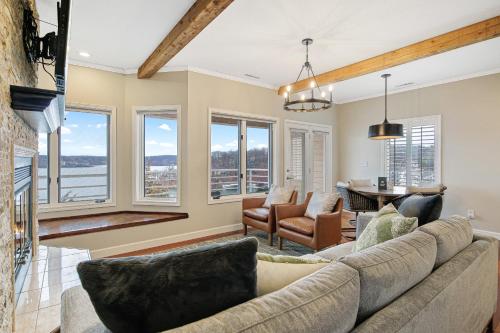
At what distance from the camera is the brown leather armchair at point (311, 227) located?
3061 millimetres

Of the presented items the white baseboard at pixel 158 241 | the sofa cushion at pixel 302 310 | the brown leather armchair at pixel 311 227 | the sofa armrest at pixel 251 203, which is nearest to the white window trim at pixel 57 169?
the white baseboard at pixel 158 241

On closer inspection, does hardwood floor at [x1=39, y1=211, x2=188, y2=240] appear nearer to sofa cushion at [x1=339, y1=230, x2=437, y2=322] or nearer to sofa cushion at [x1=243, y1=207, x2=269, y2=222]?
sofa cushion at [x1=243, y1=207, x2=269, y2=222]

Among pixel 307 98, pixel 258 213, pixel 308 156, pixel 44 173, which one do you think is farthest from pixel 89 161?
pixel 308 156

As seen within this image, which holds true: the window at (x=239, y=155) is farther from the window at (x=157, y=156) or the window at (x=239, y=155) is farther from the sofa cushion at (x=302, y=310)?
the sofa cushion at (x=302, y=310)

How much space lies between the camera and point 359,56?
3689 mm

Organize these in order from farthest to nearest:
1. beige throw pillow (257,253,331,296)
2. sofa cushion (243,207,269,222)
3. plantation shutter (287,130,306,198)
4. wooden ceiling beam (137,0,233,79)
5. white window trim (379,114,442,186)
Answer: plantation shutter (287,130,306,198) → white window trim (379,114,442,186) → sofa cushion (243,207,269,222) → wooden ceiling beam (137,0,233,79) → beige throw pillow (257,253,331,296)

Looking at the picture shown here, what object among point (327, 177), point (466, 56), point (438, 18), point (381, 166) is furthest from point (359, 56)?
point (327, 177)

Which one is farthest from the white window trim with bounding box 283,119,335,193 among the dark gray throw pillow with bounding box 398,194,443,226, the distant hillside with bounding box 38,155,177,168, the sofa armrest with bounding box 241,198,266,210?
the dark gray throw pillow with bounding box 398,194,443,226

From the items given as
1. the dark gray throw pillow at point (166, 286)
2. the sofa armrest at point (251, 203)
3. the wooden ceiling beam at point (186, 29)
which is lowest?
the sofa armrest at point (251, 203)

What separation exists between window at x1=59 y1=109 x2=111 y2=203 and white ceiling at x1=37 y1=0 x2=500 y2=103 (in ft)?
2.78

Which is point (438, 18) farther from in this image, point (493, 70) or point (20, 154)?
point (20, 154)

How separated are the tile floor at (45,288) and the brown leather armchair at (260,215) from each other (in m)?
2.21

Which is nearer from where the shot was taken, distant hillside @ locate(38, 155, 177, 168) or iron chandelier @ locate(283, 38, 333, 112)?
iron chandelier @ locate(283, 38, 333, 112)

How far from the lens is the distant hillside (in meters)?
3.79
